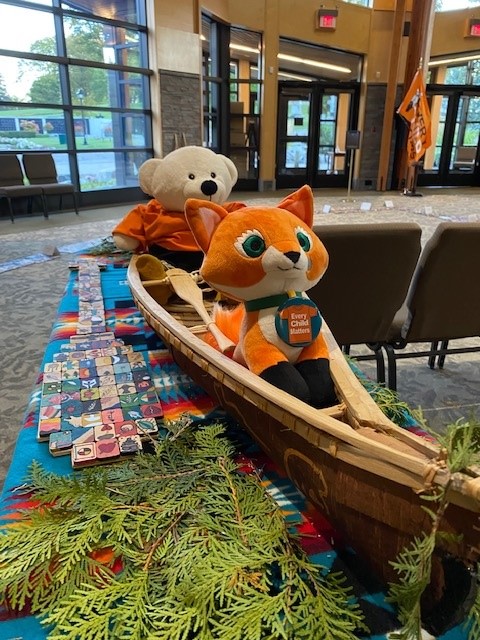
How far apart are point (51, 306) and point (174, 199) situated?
179cm

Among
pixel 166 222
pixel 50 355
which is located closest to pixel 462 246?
pixel 166 222

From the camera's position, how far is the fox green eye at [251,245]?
95cm

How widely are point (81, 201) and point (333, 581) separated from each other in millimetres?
8166

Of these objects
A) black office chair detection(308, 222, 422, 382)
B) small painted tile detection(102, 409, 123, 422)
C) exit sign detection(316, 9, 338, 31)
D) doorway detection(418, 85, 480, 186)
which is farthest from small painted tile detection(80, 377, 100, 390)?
doorway detection(418, 85, 480, 186)

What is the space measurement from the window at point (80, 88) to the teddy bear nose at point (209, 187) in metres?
5.84

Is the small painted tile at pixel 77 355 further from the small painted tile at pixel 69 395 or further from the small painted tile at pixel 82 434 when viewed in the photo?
the small painted tile at pixel 82 434

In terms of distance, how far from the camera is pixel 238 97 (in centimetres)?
1039

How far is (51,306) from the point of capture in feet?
11.9

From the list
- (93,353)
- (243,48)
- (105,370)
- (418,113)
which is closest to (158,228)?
(93,353)

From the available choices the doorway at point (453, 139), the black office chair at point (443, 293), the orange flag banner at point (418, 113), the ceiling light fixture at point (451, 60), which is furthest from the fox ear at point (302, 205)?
the ceiling light fixture at point (451, 60)

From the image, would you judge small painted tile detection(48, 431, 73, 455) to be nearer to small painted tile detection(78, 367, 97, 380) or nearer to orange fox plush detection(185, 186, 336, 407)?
small painted tile detection(78, 367, 97, 380)

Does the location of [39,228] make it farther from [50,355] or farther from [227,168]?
[50,355]

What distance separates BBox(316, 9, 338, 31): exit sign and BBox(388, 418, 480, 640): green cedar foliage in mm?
11789

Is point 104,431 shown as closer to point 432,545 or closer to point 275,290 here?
point 275,290
